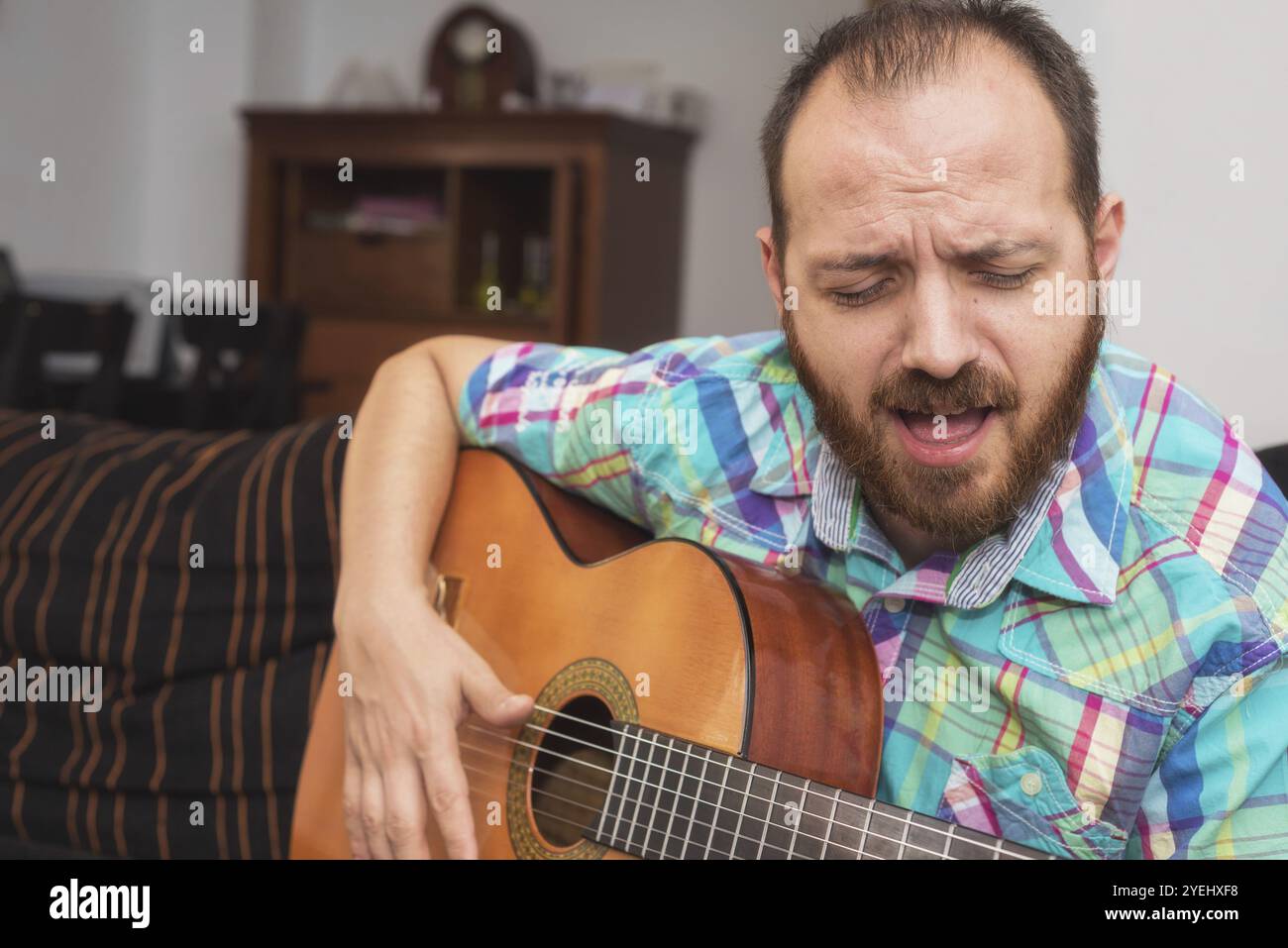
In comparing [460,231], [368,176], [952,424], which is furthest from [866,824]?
[368,176]

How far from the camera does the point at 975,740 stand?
1046 millimetres

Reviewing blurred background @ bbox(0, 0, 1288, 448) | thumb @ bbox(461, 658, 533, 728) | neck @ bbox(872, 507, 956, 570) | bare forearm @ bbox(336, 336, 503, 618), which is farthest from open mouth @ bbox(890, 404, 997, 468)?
blurred background @ bbox(0, 0, 1288, 448)

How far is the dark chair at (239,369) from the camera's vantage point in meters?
4.24

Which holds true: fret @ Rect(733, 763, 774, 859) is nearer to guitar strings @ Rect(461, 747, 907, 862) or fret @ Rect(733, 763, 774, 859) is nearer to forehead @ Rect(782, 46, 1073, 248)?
guitar strings @ Rect(461, 747, 907, 862)

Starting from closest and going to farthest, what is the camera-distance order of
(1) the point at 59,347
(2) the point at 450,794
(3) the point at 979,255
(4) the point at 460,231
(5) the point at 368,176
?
(3) the point at 979,255
(2) the point at 450,794
(1) the point at 59,347
(4) the point at 460,231
(5) the point at 368,176

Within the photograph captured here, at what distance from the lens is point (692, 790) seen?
40.6 inches

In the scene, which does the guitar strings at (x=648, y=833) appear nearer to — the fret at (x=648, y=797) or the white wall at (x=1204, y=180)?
the fret at (x=648, y=797)

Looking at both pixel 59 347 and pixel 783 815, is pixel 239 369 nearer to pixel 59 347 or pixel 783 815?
pixel 59 347

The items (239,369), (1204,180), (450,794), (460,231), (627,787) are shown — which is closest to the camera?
(627,787)

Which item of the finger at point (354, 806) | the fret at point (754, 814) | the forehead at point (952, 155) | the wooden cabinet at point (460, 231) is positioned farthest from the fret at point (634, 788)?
the wooden cabinet at point (460, 231)

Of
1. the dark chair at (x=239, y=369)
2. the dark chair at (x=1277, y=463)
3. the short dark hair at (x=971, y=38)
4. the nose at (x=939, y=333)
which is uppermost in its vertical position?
the short dark hair at (x=971, y=38)

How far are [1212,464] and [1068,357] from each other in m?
0.14

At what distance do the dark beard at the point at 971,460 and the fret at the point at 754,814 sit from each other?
0.25m

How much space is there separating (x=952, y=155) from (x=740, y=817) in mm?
545
